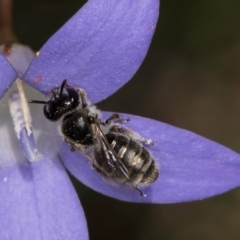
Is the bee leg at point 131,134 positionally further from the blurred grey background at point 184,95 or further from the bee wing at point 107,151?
the blurred grey background at point 184,95

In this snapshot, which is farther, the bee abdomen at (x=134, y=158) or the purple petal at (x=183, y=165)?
the purple petal at (x=183, y=165)

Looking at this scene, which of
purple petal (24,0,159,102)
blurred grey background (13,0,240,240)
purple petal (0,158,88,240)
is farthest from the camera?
blurred grey background (13,0,240,240)

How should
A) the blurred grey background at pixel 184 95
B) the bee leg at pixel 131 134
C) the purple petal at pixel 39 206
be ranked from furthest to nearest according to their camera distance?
the blurred grey background at pixel 184 95, the purple petal at pixel 39 206, the bee leg at pixel 131 134

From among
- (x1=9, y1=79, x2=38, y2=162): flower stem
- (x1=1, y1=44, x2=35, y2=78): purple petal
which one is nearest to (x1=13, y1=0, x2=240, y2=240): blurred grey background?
(x1=1, y1=44, x2=35, y2=78): purple petal

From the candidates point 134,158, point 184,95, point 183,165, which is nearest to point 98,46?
point 134,158

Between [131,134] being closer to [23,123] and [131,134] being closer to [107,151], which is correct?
[107,151]

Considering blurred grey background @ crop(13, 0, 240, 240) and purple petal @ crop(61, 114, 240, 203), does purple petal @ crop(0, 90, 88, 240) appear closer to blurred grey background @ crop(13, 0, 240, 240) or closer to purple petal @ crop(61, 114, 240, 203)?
purple petal @ crop(61, 114, 240, 203)

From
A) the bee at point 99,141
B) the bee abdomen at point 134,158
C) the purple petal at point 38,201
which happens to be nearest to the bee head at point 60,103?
the bee at point 99,141
